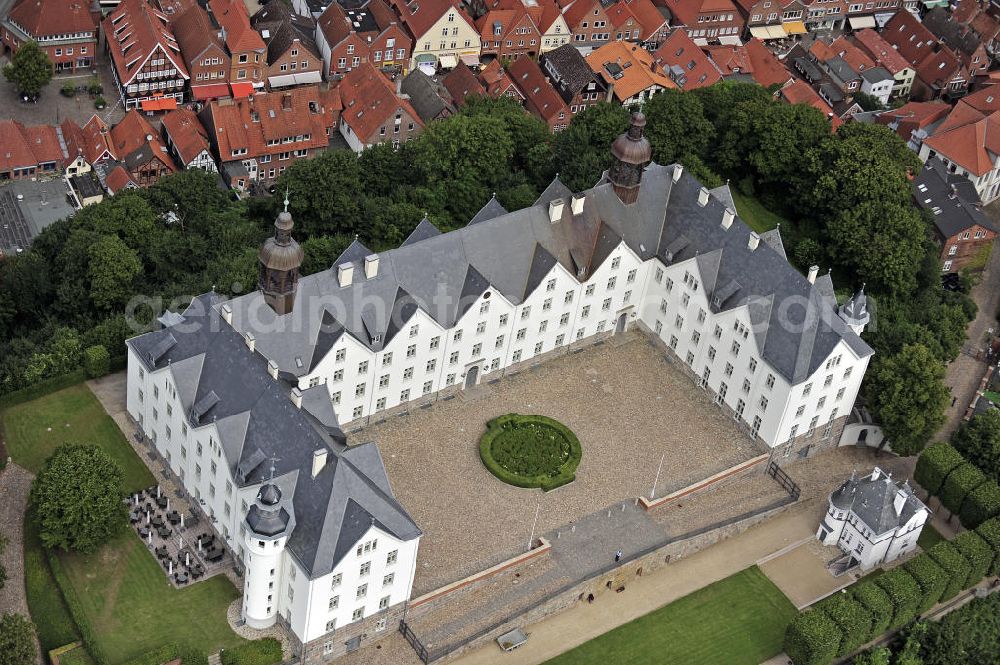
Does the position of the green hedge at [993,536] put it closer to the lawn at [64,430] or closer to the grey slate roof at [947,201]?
the grey slate roof at [947,201]

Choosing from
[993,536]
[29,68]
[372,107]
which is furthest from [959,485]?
[29,68]

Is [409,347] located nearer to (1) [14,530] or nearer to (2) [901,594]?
(1) [14,530]

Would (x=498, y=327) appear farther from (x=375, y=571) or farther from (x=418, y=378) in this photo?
(x=375, y=571)

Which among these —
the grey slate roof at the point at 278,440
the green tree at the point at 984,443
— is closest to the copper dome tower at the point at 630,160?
the green tree at the point at 984,443

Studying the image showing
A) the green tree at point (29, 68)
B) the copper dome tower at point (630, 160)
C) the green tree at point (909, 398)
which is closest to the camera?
the green tree at point (909, 398)

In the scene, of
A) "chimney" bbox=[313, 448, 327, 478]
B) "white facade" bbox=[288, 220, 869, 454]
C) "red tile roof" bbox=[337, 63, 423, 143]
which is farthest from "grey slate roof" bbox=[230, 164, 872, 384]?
"red tile roof" bbox=[337, 63, 423, 143]
